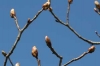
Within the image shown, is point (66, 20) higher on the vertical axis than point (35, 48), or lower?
lower

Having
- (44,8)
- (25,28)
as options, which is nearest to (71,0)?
(44,8)

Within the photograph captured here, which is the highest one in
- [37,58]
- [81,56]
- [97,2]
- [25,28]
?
[25,28]

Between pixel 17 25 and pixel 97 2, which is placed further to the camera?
pixel 97 2

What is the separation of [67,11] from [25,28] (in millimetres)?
1809

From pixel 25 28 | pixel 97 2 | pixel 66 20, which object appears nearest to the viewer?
pixel 25 28

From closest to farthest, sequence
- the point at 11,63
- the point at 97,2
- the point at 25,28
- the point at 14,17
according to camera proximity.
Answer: the point at 11,63 < the point at 25,28 < the point at 14,17 < the point at 97,2

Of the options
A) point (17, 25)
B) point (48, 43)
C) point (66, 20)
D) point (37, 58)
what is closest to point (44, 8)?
point (17, 25)

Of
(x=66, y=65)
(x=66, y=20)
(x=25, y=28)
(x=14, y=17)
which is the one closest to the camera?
(x=66, y=65)

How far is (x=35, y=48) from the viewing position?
3141 millimetres

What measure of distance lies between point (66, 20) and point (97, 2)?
79cm

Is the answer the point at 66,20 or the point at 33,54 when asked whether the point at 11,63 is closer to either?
the point at 33,54

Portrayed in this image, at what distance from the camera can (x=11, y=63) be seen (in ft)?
9.87

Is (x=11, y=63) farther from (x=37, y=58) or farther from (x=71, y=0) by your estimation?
(x=71, y=0)

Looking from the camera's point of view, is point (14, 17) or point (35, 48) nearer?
point (35, 48)
